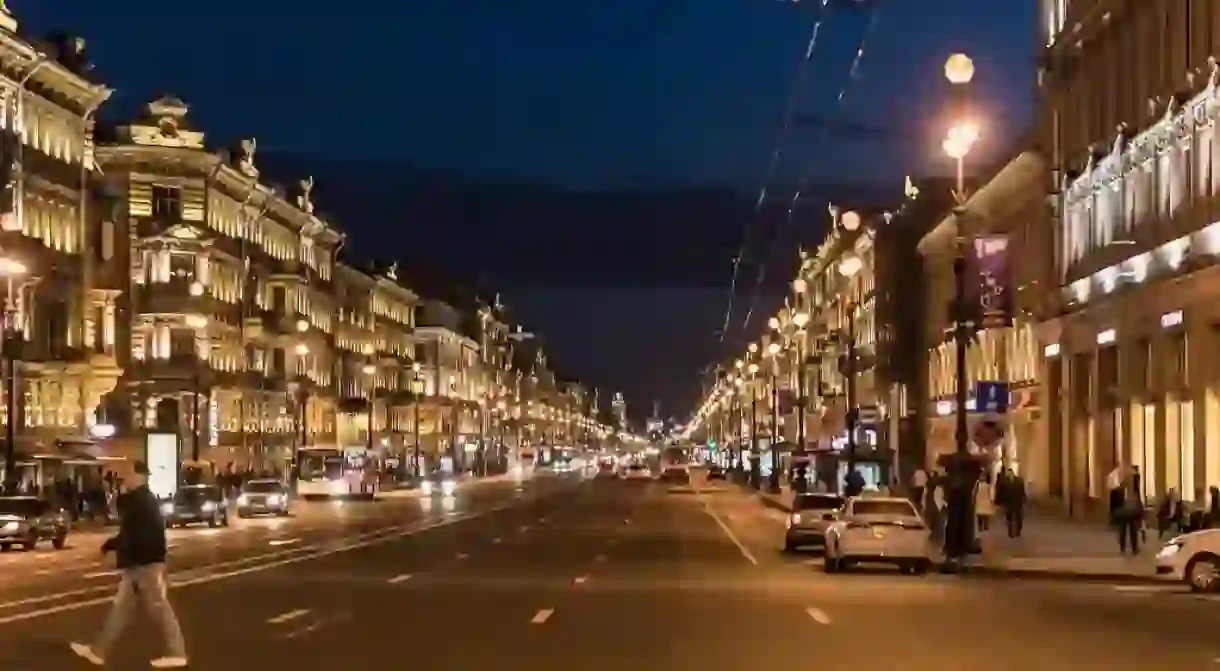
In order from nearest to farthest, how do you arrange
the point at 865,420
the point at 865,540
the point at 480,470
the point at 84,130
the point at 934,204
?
the point at 865,540 < the point at 84,130 < the point at 865,420 < the point at 934,204 < the point at 480,470

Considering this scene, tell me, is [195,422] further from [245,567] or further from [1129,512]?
[1129,512]

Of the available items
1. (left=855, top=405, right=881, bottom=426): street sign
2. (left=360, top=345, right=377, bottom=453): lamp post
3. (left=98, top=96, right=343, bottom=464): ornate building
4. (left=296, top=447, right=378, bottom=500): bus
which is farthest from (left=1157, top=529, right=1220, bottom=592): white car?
(left=360, top=345, right=377, bottom=453): lamp post

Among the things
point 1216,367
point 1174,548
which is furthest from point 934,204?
point 1174,548

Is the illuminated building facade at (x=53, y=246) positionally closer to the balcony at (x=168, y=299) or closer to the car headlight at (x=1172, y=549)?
the balcony at (x=168, y=299)

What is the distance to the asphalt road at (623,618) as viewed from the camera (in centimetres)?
1984

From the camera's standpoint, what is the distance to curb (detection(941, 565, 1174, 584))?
3738 centimetres

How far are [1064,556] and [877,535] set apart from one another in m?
6.86

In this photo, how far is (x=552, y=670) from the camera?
18516 millimetres

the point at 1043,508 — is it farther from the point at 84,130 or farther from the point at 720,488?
the point at 720,488

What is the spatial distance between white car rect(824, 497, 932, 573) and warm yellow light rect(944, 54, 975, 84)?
8370 millimetres

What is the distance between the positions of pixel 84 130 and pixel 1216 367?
54.1m

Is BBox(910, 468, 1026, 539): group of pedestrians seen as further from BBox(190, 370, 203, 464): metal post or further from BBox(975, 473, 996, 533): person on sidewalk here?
BBox(190, 370, 203, 464): metal post

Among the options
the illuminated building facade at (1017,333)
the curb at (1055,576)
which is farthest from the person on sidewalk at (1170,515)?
the illuminated building facade at (1017,333)

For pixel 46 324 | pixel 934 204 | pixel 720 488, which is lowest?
pixel 720 488
